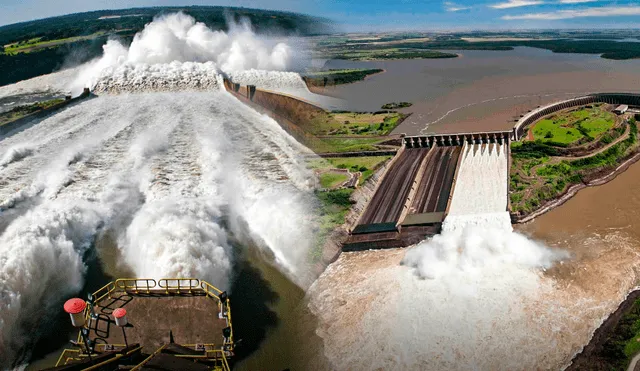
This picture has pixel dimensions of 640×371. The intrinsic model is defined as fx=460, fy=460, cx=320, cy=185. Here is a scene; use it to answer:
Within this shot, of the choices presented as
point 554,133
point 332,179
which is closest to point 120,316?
point 332,179

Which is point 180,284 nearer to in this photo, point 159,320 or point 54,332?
point 159,320

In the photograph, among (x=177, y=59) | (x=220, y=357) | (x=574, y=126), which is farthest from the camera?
(x=177, y=59)

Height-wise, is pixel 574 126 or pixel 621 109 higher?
pixel 621 109

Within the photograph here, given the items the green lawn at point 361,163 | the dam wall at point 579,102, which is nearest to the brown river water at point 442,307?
the green lawn at point 361,163

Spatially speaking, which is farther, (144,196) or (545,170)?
(545,170)

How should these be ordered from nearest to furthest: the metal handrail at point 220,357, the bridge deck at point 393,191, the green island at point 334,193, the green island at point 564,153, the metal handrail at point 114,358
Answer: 1. the metal handrail at point 114,358
2. the metal handrail at point 220,357
3. the green island at point 334,193
4. the bridge deck at point 393,191
5. the green island at point 564,153

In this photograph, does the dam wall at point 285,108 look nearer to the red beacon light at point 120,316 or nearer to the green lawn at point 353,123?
the green lawn at point 353,123

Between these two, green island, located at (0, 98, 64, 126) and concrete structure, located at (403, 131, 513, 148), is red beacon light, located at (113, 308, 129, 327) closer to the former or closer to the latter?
green island, located at (0, 98, 64, 126)

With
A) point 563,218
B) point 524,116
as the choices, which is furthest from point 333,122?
point 563,218

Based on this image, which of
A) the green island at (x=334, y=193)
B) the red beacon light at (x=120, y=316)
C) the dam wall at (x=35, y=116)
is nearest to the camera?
the red beacon light at (x=120, y=316)
